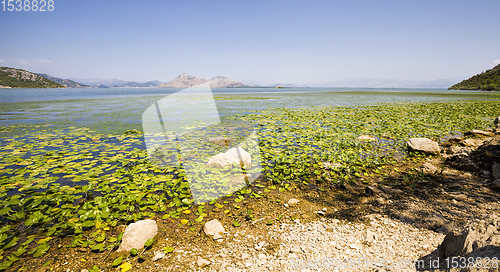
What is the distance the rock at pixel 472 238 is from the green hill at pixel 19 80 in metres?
161

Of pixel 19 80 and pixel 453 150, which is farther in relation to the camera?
pixel 19 80

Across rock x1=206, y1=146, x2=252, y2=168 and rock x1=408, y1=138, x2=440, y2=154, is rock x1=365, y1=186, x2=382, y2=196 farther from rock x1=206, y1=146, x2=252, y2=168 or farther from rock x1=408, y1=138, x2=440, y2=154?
rock x1=408, y1=138, x2=440, y2=154

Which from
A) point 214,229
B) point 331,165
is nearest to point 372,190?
point 331,165

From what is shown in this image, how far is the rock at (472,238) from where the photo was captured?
1904mm

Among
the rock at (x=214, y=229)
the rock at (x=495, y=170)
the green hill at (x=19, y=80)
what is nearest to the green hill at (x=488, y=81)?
the rock at (x=495, y=170)

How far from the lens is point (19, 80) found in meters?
119

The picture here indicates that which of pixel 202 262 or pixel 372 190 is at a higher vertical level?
pixel 372 190

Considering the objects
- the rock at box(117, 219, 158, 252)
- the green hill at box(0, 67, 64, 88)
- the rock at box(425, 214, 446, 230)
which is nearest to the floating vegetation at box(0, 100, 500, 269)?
the rock at box(117, 219, 158, 252)

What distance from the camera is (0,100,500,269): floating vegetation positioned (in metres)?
3.26

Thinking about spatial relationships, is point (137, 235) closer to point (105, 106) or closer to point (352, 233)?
point (352, 233)

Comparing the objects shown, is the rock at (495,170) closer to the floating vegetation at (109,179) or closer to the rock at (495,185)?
the rock at (495,185)

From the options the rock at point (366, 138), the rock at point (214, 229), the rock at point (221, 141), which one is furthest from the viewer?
the rock at point (366, 138)

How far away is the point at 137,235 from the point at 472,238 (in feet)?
12.9

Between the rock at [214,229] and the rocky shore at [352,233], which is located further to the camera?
the rock at [214,229]
